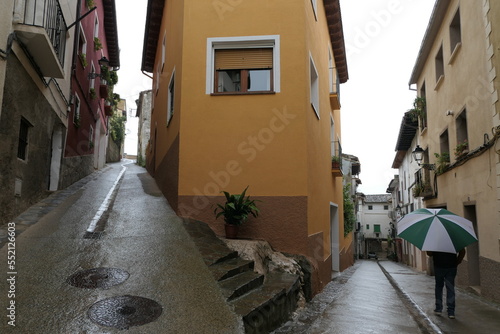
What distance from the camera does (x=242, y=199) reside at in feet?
25.0

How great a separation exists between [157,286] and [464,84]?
379 inches

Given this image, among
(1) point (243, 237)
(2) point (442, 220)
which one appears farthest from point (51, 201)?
(2) point (442, 220)

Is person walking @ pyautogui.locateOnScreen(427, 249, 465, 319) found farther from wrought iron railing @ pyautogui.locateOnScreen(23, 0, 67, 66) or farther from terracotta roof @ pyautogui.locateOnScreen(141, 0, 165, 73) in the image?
terracotta roof @ pyautogui.locateOnScreen(141, 0, 165, 73)

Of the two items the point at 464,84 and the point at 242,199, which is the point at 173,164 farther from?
the point at 464,84

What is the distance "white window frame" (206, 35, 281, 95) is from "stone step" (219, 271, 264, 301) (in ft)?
14.5

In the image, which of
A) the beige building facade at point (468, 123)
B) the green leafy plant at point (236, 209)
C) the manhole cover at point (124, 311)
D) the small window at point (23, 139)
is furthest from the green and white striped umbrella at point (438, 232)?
the small window at point (23, 139)

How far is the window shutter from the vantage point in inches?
343

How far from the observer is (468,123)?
32.7 feet

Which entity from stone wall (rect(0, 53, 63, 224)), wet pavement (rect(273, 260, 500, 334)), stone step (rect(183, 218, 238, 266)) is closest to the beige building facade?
wet pavement (rect(273, 260, 500, 334))

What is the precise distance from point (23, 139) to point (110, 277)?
4.25m

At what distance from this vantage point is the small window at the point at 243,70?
8.66 meters

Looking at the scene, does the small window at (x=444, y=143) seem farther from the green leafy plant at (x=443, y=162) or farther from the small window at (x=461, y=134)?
the small window at (x=461, y=134)

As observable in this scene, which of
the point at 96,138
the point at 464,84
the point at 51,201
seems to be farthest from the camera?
the point at 96,138

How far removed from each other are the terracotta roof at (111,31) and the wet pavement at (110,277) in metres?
13.9
